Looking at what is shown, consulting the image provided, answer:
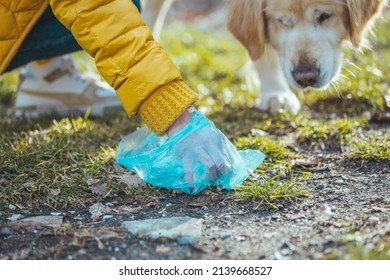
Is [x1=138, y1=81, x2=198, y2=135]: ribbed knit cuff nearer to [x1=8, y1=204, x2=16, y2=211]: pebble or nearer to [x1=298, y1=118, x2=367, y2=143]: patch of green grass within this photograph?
[x1=8, y1=204, x2=16, y2=211]: pebble

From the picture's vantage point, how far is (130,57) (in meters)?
2.14

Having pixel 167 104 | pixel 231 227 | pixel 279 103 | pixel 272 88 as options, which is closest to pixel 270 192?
pixel 231 227

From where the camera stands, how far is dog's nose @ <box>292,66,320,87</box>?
2.90m

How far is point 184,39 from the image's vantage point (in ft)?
16.9

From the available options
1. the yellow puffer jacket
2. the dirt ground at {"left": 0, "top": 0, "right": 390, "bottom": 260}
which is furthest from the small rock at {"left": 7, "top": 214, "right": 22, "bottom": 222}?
the yellow puffer jacket

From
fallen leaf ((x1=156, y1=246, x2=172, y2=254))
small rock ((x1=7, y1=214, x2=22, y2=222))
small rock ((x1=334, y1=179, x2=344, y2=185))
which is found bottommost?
small rock ((x1=334, y1=179, x2=344, y2=185))

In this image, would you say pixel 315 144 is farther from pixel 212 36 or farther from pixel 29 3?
pixel 212 36

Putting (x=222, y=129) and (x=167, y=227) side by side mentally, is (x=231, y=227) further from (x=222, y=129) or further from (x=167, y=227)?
(x=222, y=129)

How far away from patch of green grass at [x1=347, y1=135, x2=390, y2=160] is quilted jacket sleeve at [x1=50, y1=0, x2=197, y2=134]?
0.84 meters

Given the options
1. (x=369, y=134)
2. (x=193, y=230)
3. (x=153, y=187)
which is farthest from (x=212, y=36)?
(x=193, y=230)

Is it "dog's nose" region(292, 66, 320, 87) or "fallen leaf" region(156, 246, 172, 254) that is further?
"dog's nose" region(292, 66, 320, 87)

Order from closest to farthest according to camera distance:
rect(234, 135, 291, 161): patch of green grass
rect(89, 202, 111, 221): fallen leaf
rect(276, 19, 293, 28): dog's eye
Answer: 1. rect(89, 202, 111, 221): fallen leaf
2. rect(234, 135, 291, 161): patch of green grass
3. rect(276, 19, 293, 28): dog's eye

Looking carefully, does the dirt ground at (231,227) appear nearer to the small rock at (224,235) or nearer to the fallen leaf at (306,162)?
the small rock at (224,235)

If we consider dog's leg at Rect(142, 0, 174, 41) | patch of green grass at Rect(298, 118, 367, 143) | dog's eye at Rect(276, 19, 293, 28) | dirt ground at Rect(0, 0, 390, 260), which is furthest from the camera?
dog's leg at Rect(142, 0, 174, 41)
